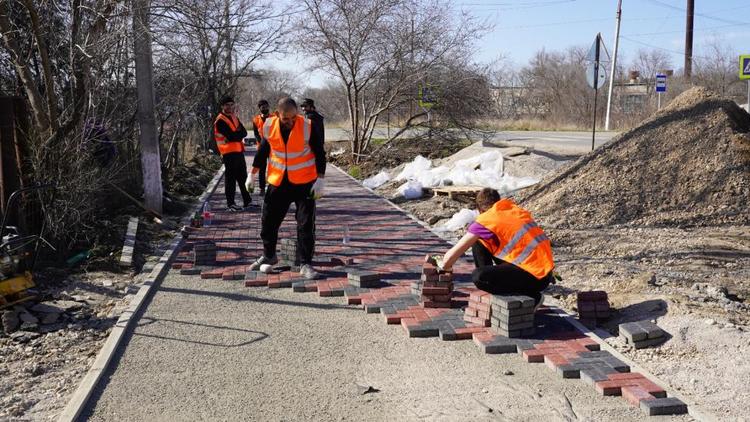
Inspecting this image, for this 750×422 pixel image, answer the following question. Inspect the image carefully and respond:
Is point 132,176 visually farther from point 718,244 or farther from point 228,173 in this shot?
point 718,244

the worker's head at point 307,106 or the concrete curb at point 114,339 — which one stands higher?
the worker's head at point 307,106

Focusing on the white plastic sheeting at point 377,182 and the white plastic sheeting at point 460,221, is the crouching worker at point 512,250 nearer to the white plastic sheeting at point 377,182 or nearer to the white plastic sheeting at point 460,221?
the white plastic sheeting at point 460,221

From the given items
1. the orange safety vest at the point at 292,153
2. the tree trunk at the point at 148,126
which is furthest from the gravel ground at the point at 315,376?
the tree trunk at the point at 148,126

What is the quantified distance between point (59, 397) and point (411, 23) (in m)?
16.5

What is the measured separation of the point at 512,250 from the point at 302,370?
76.1 inches

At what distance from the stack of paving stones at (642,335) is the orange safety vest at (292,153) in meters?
3.65

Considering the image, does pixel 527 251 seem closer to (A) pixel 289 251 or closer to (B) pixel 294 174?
(B) pixel 294 174

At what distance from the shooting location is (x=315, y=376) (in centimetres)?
500

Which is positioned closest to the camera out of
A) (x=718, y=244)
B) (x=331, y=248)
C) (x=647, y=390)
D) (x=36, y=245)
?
(x=647, y=390)

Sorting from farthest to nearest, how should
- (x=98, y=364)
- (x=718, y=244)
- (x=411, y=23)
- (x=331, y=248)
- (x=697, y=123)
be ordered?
(x=411, y=23) < (x=697, y=123) < (x=331, y=248) < (x=718, y=244) < (x=98, y=364)

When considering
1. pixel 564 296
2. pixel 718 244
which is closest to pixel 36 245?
pixel 564 296

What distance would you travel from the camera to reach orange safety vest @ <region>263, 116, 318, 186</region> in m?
7.73

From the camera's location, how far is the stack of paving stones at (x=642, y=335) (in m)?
5.40

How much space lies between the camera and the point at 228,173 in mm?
12883
